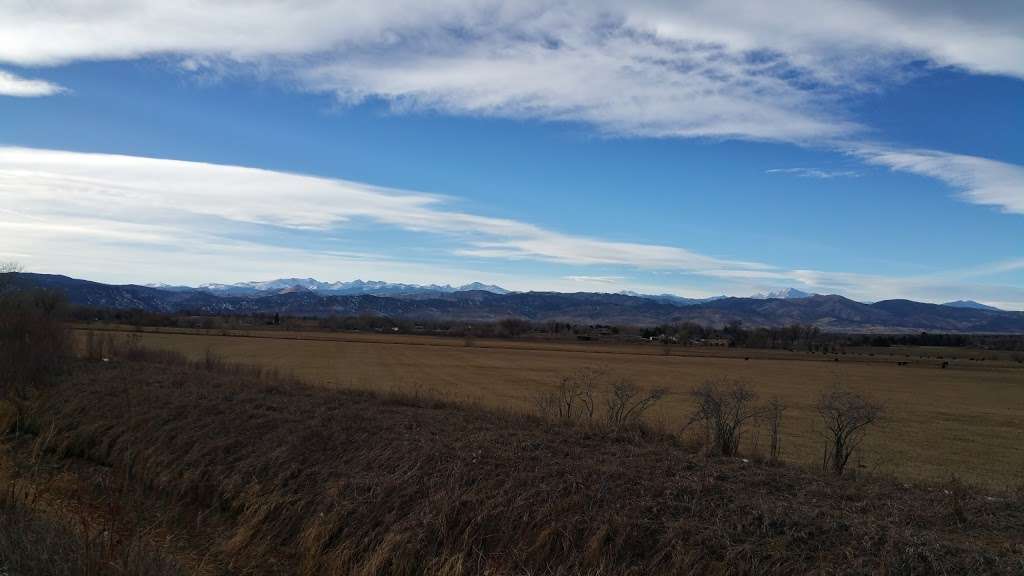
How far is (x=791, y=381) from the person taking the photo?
79000 mm

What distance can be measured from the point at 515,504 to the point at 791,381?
75158 millimetres

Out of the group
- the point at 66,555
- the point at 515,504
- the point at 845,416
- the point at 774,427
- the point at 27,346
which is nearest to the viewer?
the point at 66,555

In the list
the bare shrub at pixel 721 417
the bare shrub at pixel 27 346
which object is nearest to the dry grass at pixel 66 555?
the bare shrub at pixel 721 417

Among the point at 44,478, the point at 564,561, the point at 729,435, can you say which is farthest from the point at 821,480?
the point at 44,478

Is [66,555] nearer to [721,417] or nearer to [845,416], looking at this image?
[721,417]

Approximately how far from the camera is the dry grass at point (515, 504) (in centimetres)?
965

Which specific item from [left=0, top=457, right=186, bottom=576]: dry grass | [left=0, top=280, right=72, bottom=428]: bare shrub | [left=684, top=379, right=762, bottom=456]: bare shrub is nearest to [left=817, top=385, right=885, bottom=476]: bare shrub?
[left=684, top=379, right=762, bottom=456]: bare shrub

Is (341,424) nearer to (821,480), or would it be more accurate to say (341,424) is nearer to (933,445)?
(821,480)

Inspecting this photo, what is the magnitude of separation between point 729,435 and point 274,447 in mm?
11028

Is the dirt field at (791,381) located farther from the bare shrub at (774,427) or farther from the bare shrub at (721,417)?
the bare shrub at (721,417)

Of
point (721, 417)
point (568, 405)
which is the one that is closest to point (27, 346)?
point (568, 405)

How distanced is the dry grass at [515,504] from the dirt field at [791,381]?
7.86m

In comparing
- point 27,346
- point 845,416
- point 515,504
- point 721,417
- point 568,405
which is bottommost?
point 515,504

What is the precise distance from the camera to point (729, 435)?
681 inches
